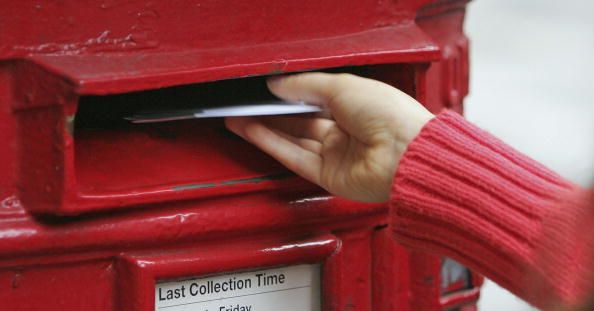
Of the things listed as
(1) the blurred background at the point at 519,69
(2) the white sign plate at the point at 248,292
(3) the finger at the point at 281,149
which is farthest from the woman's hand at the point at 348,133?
(1) the blurred background at the point at 519,69

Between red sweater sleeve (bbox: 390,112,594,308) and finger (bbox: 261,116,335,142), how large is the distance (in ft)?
0.56

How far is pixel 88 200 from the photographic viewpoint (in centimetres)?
103

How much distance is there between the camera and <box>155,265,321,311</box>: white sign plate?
113 cm

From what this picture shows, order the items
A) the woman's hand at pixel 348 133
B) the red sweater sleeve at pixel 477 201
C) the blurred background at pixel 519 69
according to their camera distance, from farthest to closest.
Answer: the blurred background at pixel 519 69 → the woman's hand at pixel 348 133 → the red sweater sleeve at pixel 477 201

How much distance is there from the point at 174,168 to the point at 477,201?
380 millimetres

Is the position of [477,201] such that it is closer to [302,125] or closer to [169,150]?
[302,125]

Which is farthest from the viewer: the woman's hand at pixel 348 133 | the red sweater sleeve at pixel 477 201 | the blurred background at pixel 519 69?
the blurred background at pixel 519 69

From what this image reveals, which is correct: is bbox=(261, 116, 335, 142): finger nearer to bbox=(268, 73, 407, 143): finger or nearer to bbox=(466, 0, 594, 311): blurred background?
bbox=(268, 73, 407, 143): finger

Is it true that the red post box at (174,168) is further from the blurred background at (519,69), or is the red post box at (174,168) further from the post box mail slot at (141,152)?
the blurred background at (519,69)

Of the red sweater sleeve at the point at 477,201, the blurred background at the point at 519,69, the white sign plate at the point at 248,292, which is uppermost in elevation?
the red sweater sleeve at the point at 477,201

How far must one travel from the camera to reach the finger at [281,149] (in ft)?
3.81

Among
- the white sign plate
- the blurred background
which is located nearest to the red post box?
the white sign plate

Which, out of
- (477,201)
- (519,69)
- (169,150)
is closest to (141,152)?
(169,150)

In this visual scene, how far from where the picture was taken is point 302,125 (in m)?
1.23
